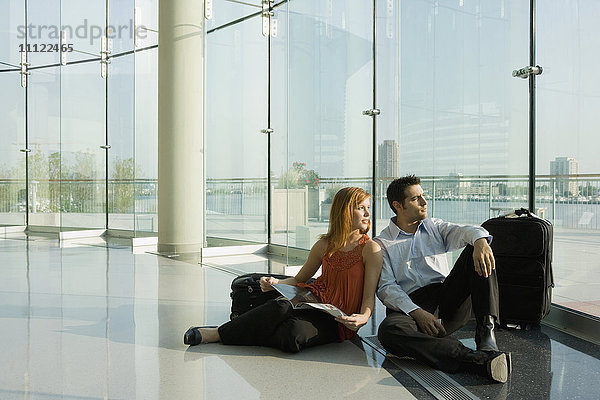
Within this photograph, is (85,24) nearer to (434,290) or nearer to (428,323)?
(434,290)

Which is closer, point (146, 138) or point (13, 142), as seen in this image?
point (146, 138)

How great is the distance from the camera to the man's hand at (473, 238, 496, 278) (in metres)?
2.60

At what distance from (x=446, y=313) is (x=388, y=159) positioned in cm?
223

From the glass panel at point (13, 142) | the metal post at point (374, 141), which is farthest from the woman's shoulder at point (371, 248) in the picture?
the glass panel at point (13, 142)

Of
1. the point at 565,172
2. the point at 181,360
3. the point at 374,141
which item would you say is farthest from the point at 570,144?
the point at 181,360

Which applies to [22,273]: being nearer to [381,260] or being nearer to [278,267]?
[278,267]

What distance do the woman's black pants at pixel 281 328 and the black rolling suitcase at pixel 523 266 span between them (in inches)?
45.7

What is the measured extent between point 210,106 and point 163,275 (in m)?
2.80

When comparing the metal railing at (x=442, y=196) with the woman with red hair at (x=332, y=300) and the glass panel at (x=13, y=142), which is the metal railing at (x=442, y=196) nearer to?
the woman with red hair at (x=332, y=300)

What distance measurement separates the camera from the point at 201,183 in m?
7.63

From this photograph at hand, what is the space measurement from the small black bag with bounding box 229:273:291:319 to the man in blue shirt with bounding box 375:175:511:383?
778 mm

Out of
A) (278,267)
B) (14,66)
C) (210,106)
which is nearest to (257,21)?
(210,106)

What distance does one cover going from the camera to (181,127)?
7.51 m

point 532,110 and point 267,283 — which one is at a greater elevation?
point 532,110
